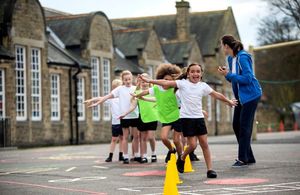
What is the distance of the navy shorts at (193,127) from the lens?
39.0ft

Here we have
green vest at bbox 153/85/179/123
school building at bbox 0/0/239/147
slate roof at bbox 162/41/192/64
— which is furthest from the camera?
slate roof at bbox 162/41/192/64

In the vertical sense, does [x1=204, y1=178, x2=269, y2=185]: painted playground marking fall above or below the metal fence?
below

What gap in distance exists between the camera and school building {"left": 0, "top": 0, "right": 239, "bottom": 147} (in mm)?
35469

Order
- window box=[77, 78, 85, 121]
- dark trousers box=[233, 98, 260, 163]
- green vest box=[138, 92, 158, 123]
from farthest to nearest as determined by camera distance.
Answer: window box=[77, 78, 85, 121], green vest box=[138, 92, 158, 123], dark trousers box=[233, 98, 260, 163]

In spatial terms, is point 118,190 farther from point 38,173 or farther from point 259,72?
point 259,72

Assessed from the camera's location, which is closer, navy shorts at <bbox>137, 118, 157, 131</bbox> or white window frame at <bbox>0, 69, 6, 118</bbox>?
Answer: navy shorts at <bbox>137, 118, 157, 131</bbox>

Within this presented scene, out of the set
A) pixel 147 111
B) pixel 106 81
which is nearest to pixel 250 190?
pixel 147 111

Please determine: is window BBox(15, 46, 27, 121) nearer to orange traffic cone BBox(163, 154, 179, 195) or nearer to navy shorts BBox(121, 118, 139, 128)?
navy shorts BBox(121, 118, 139, 128)

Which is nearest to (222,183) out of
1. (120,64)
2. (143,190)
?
(143,190)

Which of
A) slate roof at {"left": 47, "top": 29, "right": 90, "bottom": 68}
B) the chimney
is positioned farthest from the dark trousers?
the chimney

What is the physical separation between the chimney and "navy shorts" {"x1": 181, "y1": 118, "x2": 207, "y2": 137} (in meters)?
50.8

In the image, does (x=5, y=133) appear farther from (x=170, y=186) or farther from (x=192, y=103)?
(x=170, y=186)

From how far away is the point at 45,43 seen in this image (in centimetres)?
3822

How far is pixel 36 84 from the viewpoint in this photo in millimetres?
37375
